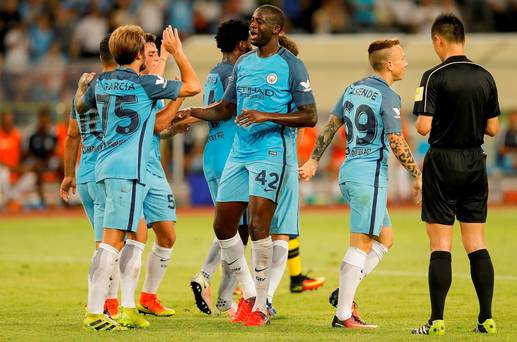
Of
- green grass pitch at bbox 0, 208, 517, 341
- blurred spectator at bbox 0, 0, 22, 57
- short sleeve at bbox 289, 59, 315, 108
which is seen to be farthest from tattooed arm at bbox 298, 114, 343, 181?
blurred spectator at bbox 0, 0, 22, 57

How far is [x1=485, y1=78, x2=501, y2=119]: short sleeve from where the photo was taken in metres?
8.55

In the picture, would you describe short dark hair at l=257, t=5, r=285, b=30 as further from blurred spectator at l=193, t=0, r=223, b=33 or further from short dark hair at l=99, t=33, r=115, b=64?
blurred spectator at l=193, t=0, r=223, b=33

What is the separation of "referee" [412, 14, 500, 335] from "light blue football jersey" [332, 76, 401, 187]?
1.62 feet

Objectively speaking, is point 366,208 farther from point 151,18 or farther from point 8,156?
point 151,18

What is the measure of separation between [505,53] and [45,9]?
1128 centimetres

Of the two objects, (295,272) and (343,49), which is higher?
(343,49)

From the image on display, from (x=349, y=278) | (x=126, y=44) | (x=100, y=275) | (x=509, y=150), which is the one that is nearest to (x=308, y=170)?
(x=349, y=278)

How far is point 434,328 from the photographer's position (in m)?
8.37

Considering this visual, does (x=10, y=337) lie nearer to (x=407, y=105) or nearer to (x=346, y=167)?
(x=346, y=167)

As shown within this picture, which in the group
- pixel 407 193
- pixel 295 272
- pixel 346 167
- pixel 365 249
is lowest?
pixel 407 193

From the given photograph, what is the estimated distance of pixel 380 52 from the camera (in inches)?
360

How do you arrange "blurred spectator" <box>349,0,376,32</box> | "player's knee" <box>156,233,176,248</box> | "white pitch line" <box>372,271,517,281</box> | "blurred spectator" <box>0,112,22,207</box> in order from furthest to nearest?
"blurred spectator" <box>349,0,376,32</box>
"blurred spectator" <box>0,112,22,207</box>
"white pitch line" <box>372,271,517,281</box>
"player's knee" <box>156,233,176,248</box>

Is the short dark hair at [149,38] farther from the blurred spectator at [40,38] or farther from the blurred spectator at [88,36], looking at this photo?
the blurred spectator at [40,38]

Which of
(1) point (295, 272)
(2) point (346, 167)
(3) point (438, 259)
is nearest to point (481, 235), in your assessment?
(3) point (438, 259)
